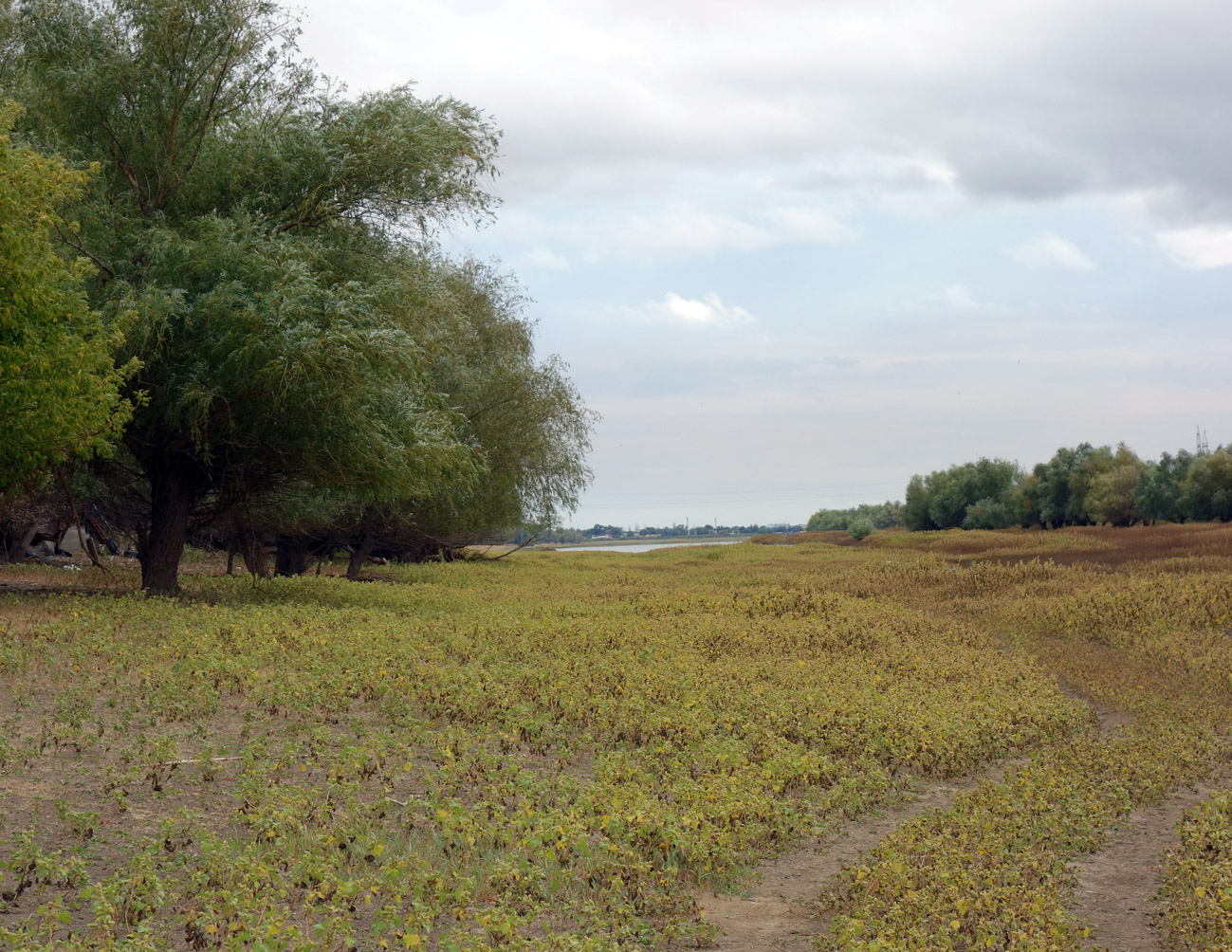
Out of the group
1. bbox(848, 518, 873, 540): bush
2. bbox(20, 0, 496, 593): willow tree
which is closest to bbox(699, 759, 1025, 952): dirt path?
bbox(20, 0, 496, 593): willow tree

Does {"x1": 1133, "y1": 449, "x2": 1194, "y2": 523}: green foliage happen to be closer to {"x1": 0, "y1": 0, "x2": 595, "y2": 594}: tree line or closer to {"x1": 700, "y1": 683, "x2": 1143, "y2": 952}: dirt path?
{"x1": 0, "y1": 0, "x2": 595, "y2": 594}: tree line

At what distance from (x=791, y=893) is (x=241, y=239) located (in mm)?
19536

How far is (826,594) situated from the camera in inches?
1145

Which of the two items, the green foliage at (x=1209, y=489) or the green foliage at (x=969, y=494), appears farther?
the green foliage at (x=969, y=494)

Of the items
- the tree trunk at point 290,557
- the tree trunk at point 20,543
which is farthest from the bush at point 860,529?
the tree trunk at point 20,543

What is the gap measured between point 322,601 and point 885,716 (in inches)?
625

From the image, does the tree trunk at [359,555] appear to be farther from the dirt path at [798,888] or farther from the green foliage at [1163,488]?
the green foliage at [1163,488]

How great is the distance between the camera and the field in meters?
6.70

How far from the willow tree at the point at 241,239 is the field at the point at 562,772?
142 inches

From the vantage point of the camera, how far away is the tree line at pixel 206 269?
18.7 m

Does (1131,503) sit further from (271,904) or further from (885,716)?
(271,904)

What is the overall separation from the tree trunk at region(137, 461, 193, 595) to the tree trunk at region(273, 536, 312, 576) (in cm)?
1600

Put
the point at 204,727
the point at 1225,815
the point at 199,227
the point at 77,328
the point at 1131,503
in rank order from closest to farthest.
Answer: the point at 1225,815 < the point at 204,727 < the point at 77,328 < the point at 199,227 < the point at 1131,503

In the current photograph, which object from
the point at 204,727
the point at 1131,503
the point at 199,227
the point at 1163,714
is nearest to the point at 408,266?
the point at 199,227
